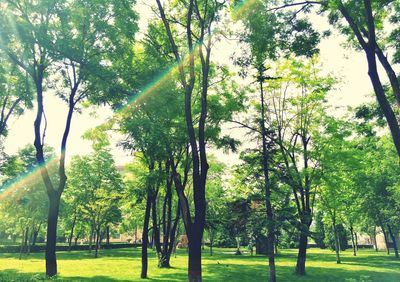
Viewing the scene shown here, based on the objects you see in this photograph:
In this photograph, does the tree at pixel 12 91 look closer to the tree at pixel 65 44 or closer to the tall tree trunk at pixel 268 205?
the tree at pixel 65 44

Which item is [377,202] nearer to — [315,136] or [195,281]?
[315,136]

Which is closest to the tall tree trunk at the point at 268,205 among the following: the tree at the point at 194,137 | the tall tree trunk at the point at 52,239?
the tree at the point at 194,137

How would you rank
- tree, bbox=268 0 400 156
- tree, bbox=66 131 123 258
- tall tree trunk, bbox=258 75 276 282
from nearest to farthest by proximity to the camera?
tree, bbox=268 0 400 156 → tall tree trunk, bbox=258 75 276 282 → tree, bbox=66 131 123 258

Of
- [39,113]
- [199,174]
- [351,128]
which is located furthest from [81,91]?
[351,128]

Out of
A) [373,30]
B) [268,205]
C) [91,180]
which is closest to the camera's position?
[373,30]

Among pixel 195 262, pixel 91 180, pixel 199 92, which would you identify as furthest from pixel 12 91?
pixel 91 180

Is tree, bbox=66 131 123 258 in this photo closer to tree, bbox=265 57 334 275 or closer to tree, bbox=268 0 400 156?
tree, bbox=265 57 334 275

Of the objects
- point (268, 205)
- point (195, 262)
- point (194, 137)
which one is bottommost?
point (195, 262)

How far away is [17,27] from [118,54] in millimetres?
5055

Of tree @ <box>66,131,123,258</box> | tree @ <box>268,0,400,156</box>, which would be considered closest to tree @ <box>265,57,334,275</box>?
tree @ <box>268,0,400,156</box>

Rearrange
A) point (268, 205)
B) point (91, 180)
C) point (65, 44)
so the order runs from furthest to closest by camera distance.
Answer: point (91, 180), point (268, 205), point (65, 44)

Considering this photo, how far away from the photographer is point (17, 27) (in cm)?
1558

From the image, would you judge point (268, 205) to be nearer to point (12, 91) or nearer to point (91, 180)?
point (12, 91)

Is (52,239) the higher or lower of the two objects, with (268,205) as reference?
lower
